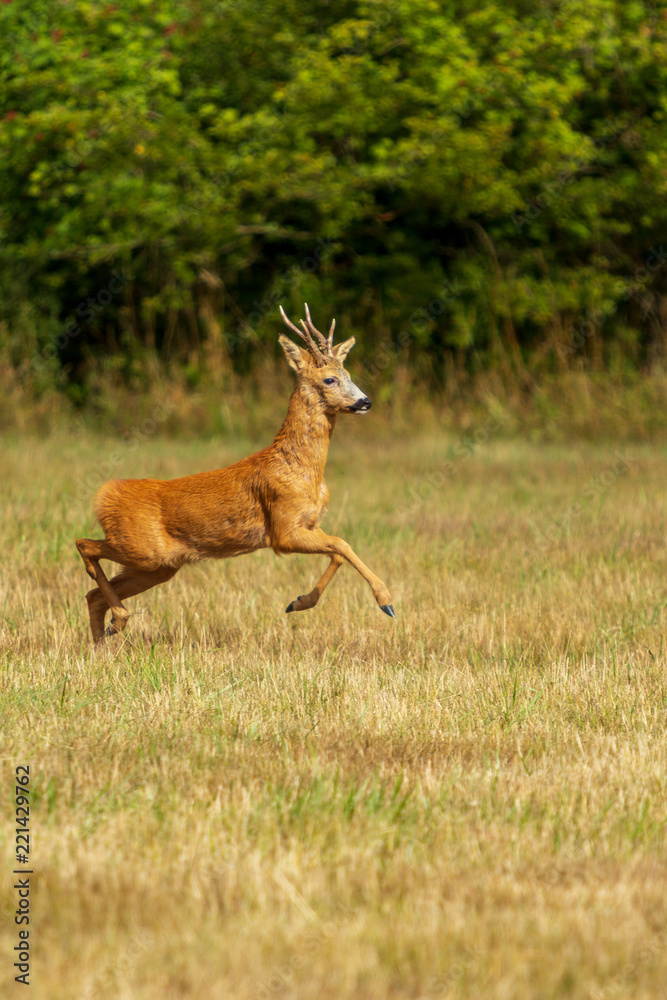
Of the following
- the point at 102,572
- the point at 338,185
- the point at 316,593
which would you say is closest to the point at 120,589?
the point at 102,572

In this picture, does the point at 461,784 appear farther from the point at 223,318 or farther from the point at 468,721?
the point at 223,318

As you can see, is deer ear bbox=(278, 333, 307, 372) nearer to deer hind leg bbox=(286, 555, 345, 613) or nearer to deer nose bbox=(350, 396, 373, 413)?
deer nose bbox=(350, 396, 373, 413)

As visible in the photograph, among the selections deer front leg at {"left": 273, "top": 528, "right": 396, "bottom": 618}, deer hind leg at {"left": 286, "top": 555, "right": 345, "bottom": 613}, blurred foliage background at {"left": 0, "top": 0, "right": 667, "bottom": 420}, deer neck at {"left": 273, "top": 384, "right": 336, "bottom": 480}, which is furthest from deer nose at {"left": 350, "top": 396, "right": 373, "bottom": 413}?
blurred foliage background at {"left": 0, "top": 0, "right": 667, "bottom": 420}

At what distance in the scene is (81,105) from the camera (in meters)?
17.1

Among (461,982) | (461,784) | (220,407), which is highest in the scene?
(461,982)

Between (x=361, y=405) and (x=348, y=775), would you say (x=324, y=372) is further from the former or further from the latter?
(x=348, y=775)

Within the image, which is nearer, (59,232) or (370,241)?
(59,232)

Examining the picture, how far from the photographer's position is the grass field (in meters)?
3.16

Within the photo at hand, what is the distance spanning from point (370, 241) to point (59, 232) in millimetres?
4700

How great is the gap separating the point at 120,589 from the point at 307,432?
4.33 ft

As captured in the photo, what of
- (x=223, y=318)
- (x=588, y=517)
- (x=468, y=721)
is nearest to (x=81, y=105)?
(x=223, y=318)

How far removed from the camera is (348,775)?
4.50 m

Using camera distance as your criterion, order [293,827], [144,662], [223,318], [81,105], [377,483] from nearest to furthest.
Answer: [293,827] → [144,662] → [377,483] → [81,105] → [223,318]

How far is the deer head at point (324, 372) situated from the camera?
19.2ft
